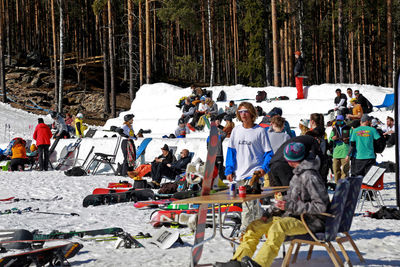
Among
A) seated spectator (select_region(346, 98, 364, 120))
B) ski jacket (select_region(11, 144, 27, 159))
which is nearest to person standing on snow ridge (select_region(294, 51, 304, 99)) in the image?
seated spectator (select_region(346, 98, 364, 120))

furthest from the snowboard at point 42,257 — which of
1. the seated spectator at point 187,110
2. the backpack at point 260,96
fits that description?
the backpack at point 260,96

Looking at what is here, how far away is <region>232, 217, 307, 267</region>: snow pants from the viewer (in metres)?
4.00

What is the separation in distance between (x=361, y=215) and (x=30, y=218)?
17.0ft

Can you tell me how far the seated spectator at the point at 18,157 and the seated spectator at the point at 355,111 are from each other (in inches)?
398

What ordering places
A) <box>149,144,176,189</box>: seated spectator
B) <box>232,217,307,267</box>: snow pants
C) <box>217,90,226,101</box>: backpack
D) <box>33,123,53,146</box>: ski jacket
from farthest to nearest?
<box>217,90,226,101</box>: backpack < <box>33,123,53,146</box>: ski jacket < <box>149,144,176,189</box>: seated spectator < <box>232,217,307,267</box>: snow pants

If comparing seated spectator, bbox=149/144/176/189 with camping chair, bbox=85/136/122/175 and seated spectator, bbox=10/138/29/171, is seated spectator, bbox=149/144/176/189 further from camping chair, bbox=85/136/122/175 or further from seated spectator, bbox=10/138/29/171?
seated spectator, bbox=10/138/29/171

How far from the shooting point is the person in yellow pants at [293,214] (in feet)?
13.4

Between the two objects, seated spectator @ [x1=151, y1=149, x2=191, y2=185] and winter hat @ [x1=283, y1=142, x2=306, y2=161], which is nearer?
winter hat @ [x1=283, y1=142, x2=306, y2=161]

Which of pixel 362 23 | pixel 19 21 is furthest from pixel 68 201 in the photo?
pixel 19 21

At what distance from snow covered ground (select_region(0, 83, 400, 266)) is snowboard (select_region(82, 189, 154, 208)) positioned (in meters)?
0.26

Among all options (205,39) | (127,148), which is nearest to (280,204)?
(127,148)

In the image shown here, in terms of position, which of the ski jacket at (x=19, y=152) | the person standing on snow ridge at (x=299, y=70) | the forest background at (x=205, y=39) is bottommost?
the ski jacket at (x=19, y=152)

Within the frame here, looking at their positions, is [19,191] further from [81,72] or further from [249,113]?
[81,72]

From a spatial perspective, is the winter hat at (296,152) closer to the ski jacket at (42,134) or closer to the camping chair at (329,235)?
the camping chair at (329,235)
